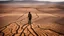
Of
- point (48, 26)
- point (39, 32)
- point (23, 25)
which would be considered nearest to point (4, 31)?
point (23, 25)

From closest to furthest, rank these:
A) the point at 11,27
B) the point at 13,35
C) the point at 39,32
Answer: the point at 13,35
the point at 39,32
the point at 11,27

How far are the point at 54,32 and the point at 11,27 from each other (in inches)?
30.5

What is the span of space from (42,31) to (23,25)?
439 millimetres

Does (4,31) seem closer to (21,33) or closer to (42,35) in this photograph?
(21,33)

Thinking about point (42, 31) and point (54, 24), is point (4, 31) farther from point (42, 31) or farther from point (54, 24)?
point (54, 24)

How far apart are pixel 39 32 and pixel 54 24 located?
19.9 inches

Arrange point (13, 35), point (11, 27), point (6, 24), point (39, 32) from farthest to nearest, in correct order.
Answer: point (6, 24)
point (11, 27)
point (39, 32)
point (13, 35)

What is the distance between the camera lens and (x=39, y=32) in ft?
6.82

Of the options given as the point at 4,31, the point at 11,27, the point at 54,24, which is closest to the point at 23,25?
the point at 11,27

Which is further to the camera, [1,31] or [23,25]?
[23,25]

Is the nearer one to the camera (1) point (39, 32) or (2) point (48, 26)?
(1) point (39, 32)

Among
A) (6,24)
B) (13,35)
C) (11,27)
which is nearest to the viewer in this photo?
(13,35)

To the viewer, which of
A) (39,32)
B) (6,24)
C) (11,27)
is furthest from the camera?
(6,24)

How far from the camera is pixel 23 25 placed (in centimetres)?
238
